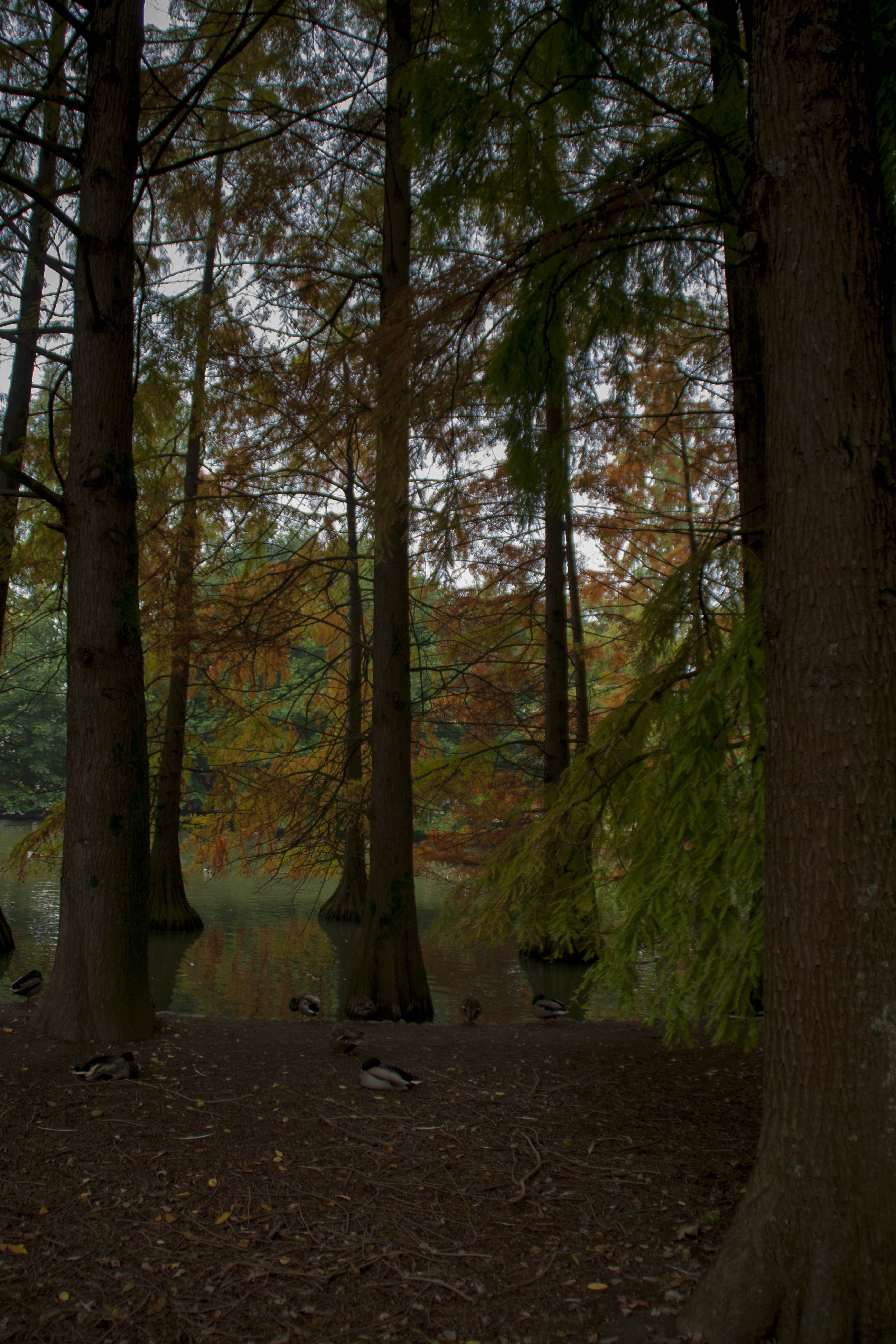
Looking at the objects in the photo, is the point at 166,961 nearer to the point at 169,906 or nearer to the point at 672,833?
the point at 169,906

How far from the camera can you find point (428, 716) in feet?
35.1

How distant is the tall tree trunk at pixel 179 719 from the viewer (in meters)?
9.20

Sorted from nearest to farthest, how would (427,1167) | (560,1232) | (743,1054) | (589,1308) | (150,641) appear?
(589,1308)
(560,1232)
(427,1167)
(743,1054)
(150,641)

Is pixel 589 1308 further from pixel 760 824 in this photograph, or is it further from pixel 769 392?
pixel 769 392

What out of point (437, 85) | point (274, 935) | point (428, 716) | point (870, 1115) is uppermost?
point (437, 85)

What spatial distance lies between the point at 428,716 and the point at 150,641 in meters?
3.57

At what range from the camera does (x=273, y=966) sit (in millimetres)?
9516

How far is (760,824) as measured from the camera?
3.11 metres

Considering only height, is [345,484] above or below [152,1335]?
above

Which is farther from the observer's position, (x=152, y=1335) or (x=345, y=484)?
(x=345, y=484)

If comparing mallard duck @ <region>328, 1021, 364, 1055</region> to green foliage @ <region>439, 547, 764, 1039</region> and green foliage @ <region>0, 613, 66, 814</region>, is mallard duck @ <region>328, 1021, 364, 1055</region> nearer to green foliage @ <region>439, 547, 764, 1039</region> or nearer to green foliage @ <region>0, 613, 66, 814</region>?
green foliage @ <region>439, 547, 764, 1039</region>

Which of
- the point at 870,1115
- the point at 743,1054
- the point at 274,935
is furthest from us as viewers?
the point at 274,935

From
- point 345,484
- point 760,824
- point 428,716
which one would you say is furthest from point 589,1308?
point 428,716

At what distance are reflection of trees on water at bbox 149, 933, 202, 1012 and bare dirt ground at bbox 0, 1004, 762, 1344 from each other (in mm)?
3454
